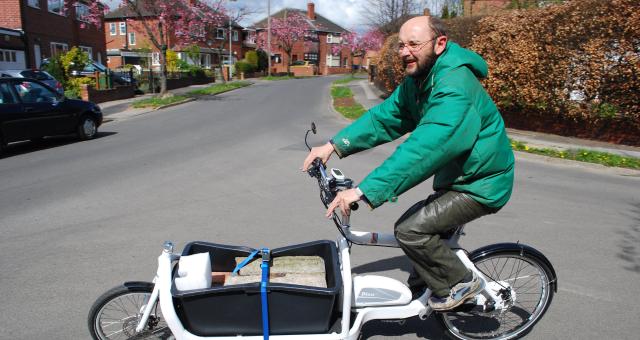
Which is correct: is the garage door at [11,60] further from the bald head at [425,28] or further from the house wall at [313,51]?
the house wall at [313,51]

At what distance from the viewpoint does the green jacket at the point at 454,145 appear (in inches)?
98.6

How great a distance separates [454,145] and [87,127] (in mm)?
11861

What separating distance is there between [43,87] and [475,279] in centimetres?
1166

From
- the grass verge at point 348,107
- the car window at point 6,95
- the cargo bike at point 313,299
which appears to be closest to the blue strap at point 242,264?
the cargo bike at point 313,299

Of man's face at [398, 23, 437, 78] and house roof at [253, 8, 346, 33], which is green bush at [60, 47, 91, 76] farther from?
house roof at [253, 8, 346, 33]

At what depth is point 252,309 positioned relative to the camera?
2.65 metres

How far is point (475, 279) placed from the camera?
296cm

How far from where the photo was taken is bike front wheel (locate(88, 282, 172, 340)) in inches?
114

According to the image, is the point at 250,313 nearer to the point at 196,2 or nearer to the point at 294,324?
the point at 294,324

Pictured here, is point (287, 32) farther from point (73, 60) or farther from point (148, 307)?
point (148, 307)

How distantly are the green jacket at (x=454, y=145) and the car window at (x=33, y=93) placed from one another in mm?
10735

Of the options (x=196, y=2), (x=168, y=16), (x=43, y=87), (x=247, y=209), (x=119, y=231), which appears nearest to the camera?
(x=119, y=231)

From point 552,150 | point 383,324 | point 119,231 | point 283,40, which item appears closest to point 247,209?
point 119,231

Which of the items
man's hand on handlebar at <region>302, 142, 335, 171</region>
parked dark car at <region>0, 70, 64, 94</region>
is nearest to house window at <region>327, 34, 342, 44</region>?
parked dark car at <region>0, 70, 64, 94</region>
